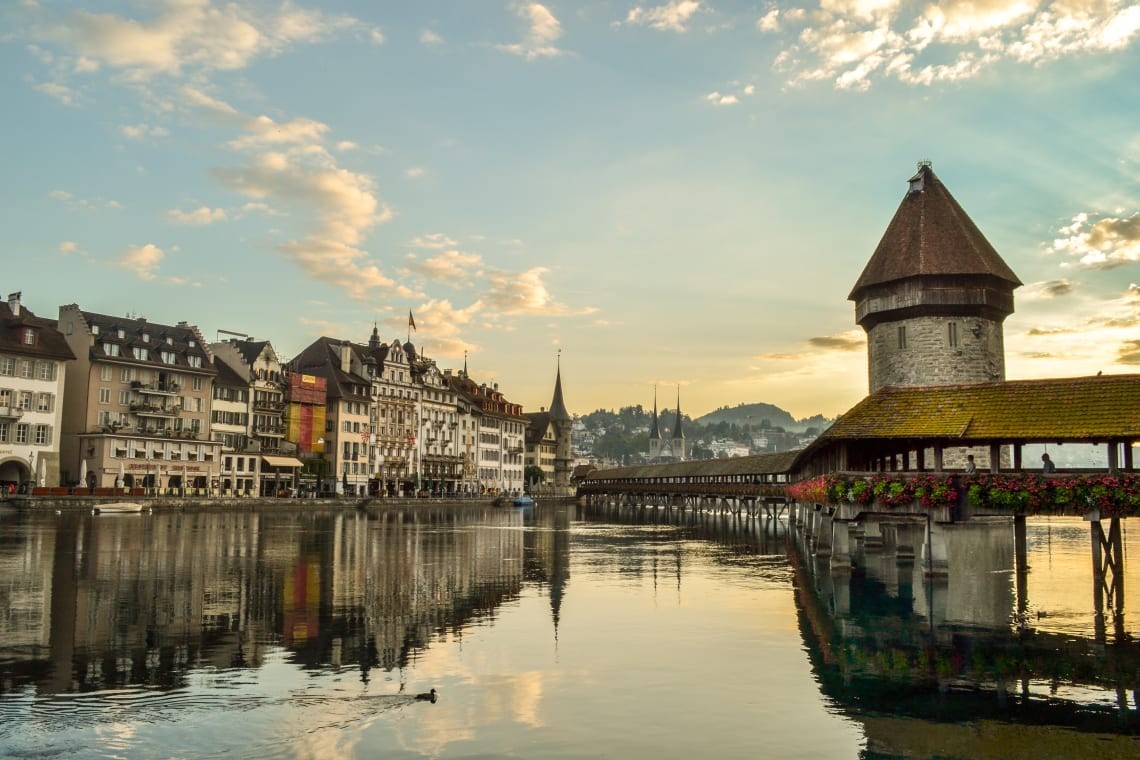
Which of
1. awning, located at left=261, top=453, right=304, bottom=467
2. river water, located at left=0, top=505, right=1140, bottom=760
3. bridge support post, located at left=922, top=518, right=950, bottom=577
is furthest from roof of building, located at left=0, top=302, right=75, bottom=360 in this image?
bridge support post, located at left=922, top=518, right=950, bottom=577

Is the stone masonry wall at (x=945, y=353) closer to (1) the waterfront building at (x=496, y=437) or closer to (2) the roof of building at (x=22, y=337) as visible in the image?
(2) the roof of building at (x=22, y=337)

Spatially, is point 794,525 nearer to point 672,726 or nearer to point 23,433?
point 23,433

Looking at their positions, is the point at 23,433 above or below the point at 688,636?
above

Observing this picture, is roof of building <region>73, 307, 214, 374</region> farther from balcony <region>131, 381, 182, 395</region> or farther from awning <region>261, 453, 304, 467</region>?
awning <region>261, 453, 304, 467</region>

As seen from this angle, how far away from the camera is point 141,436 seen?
9250 cm

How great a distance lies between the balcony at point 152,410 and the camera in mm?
93500

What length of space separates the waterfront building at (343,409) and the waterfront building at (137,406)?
15.5m

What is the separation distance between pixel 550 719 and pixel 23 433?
8046 centimetres

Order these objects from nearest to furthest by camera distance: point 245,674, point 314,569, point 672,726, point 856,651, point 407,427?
point 672,726
point 245,674
point 856,651
point 314,569
point 407,427

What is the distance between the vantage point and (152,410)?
311 ft

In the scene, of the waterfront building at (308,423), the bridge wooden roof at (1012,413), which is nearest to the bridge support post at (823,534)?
the bridge wooden roof at (1012,413)

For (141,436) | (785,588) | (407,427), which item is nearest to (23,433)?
(141,436)

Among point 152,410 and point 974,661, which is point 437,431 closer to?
point 152,410

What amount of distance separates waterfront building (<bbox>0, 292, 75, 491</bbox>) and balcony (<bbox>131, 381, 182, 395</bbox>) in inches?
360
